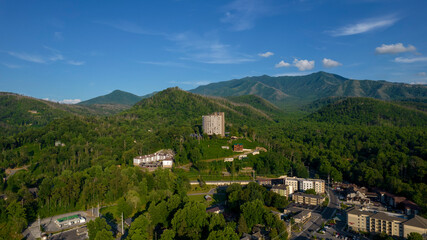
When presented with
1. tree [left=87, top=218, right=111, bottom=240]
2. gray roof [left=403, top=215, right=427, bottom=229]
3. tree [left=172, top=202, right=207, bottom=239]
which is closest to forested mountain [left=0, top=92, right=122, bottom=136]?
tree [left=87, top=218, right=111, bottom=240]

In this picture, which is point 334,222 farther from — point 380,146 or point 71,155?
point 71,155

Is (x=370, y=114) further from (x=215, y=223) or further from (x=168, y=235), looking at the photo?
(x=168, y=235)

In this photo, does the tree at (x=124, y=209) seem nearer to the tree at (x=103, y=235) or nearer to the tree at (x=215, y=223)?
the tree at (x=103, y=235)

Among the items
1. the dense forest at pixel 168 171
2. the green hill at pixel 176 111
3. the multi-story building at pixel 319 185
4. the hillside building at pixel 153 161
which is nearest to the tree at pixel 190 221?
the dense forest at pixel 168 171

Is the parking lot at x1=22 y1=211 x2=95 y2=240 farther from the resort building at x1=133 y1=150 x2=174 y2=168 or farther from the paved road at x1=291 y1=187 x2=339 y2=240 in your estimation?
the paved road at x1=291 y1=187 x2=339 y2=240

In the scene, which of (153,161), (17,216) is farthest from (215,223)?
(153,161)

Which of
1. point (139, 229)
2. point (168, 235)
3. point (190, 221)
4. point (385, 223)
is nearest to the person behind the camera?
point (168, 235)
